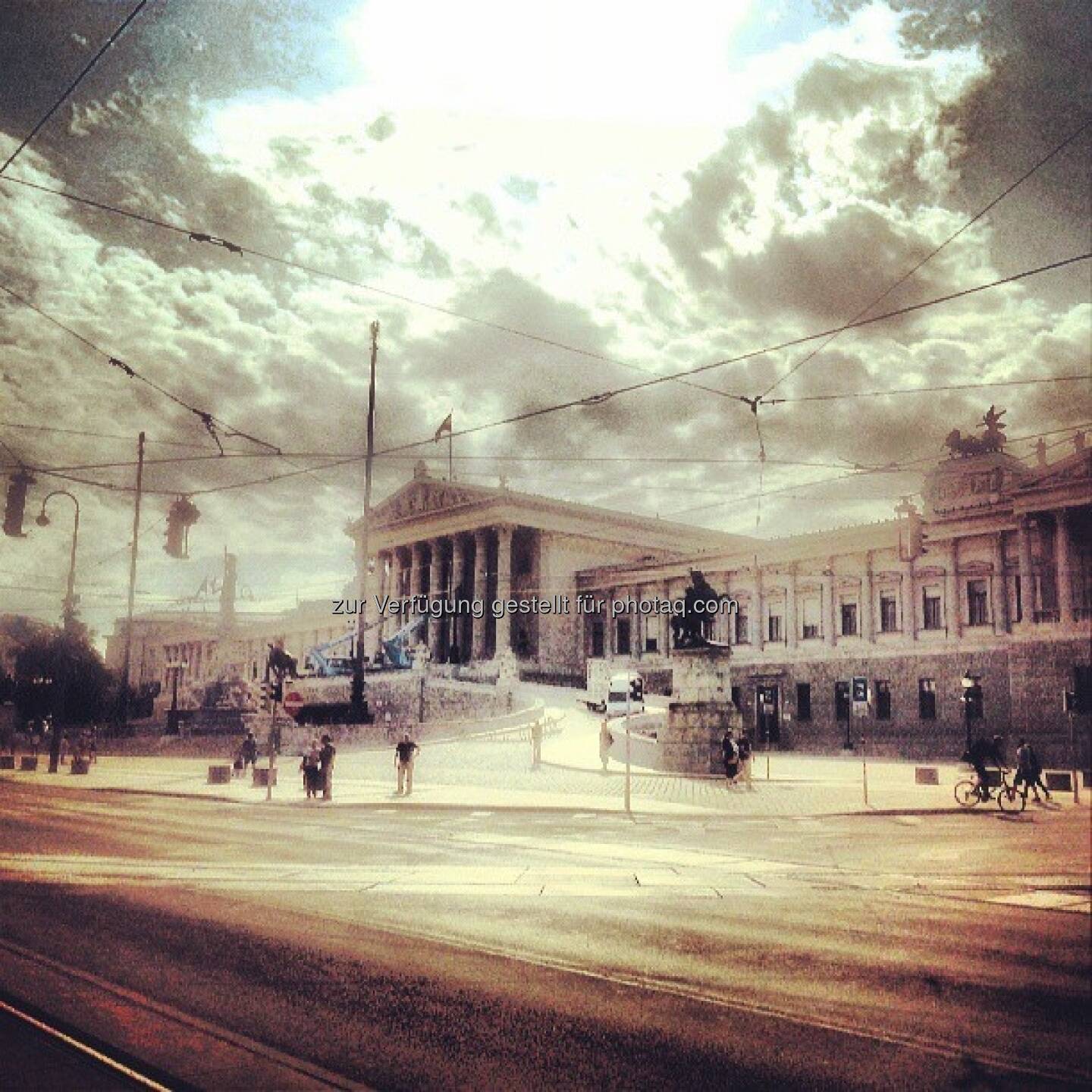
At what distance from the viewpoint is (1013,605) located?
5742mm

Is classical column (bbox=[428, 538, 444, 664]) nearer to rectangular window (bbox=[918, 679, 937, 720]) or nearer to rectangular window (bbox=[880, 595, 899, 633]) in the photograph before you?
rectangular window (bbox=[880, 595, 899, 633])

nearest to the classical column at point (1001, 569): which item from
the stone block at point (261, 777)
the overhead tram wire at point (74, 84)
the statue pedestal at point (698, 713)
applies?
the overhead tram wire at point (74, 84)

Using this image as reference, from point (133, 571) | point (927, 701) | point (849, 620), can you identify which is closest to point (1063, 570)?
point (133, 571)

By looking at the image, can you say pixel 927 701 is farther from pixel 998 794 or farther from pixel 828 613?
Answer: pixel 828 613

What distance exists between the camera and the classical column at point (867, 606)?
53.3 ft

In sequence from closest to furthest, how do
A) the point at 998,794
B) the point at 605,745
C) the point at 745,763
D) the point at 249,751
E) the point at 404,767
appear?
the point at 998,794 → the point at 249,751 → the point at 404,767 → the point at 745,763 → the point at 605,745

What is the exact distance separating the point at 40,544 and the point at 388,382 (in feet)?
16.9

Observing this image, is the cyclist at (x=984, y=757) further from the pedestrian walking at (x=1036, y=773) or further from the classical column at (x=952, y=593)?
the classical column at (x=952, y=593)

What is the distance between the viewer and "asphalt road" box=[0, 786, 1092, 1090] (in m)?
4.12

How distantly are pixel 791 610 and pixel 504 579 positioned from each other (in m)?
→ 25.3

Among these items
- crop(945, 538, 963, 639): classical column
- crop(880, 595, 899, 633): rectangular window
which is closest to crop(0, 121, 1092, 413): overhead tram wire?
crop(945, 538, 963, 639): classical column

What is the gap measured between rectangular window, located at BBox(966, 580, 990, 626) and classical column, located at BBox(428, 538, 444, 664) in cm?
5444

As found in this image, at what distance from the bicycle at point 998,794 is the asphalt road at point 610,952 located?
0.13 metres

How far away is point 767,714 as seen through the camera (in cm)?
3266
